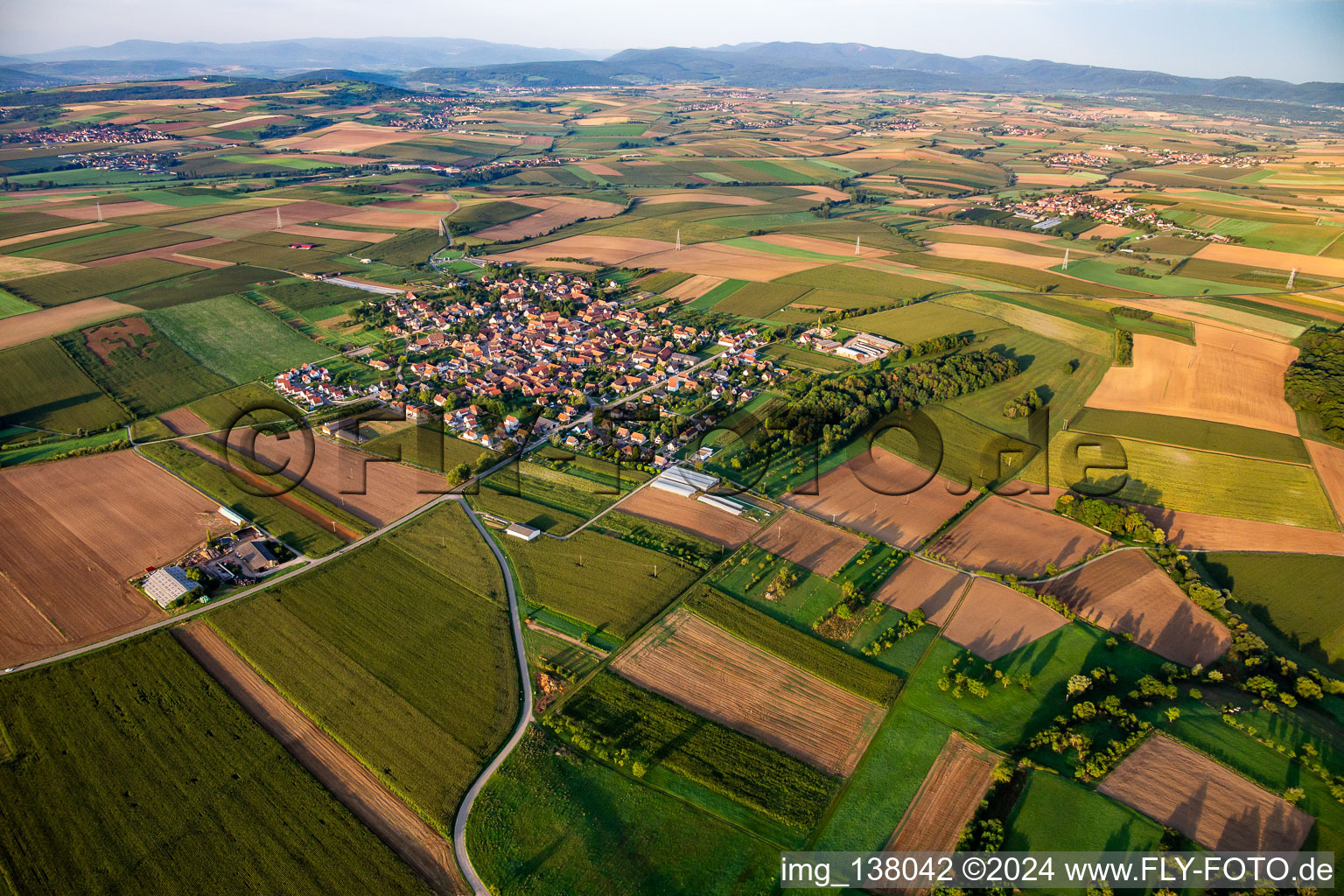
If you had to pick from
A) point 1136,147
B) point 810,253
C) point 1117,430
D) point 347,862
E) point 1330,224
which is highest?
point 1136,147

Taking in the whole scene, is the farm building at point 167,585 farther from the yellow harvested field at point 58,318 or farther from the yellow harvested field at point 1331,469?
the yellow harvested field at point 1331,469

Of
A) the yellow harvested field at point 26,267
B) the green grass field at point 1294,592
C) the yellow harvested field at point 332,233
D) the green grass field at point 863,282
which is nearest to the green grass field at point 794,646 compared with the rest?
the green grass field at point 1294,592

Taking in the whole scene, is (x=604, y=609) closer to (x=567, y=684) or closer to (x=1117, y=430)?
(x=567, y=684)

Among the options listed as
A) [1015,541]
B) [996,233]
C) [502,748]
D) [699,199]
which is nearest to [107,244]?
[699,199]

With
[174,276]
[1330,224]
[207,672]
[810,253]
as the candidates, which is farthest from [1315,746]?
[1330,224]

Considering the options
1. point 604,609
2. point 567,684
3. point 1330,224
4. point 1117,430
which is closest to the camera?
point 567,684

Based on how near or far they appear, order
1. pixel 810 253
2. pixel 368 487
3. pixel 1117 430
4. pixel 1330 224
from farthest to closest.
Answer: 1. pixel 1330 224
2. pixel 810 253
3. pixel 1117 430
4. pixel 368 487

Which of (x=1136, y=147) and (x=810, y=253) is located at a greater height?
(x=1136, y=147)
